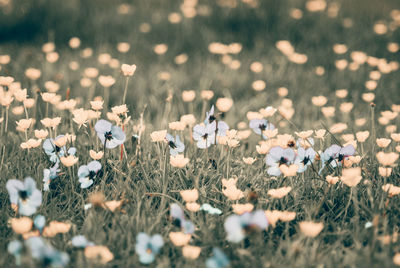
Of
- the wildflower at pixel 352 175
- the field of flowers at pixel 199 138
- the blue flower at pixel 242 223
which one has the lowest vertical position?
the field of flowers at pixel 199 138

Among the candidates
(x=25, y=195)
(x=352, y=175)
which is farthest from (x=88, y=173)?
(x=352, y=175)

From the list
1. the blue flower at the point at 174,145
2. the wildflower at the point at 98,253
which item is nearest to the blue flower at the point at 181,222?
the wildflower at the point at 98,253

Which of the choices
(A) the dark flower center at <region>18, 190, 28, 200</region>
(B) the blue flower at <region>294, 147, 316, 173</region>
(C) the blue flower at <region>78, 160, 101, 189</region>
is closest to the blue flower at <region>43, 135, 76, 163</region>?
(C) the blue flower at <region>78, 160, 101, 189</region>

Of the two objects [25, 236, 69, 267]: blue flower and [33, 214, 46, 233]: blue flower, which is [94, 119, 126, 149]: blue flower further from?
[25, 236, 69, 267]: blue flower

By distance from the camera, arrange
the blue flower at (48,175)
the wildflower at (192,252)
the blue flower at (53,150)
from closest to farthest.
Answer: the wildflower at (192,252) → the blue flower at (48,175) → the blue flower at (53,150)

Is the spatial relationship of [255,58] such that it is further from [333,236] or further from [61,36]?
[333,236]

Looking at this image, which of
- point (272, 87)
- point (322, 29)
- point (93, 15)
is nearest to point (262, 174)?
point (272, 87)

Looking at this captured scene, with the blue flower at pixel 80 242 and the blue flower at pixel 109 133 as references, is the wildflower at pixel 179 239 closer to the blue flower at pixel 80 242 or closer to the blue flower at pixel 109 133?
the blue flower at pixel 80 242
